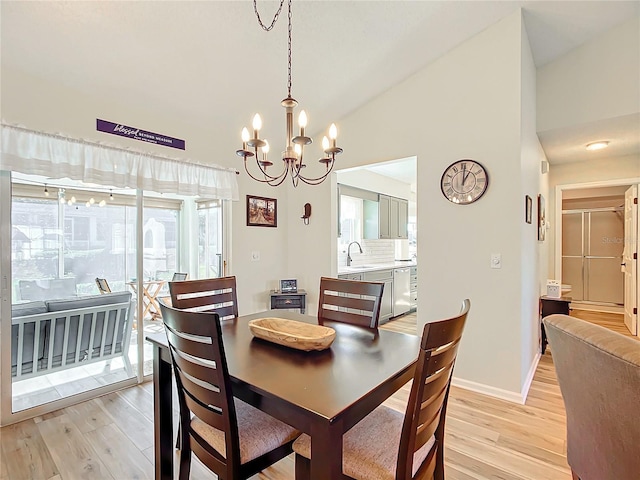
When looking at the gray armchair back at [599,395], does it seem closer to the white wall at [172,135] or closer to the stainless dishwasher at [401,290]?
the white wall at [172,135]

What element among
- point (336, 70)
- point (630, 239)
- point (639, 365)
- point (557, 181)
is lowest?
point (639, 365)

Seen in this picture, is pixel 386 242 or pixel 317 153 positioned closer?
pixel 317 153

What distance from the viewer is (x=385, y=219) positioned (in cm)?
573

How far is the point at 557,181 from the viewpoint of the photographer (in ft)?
16.2

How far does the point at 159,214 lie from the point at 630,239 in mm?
5945

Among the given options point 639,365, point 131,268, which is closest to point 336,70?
point 131,268

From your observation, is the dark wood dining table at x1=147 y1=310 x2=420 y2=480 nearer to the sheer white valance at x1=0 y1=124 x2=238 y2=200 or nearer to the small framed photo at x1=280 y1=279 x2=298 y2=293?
the sheer white valance at x1=0 y1=124 x2=238 y2=200

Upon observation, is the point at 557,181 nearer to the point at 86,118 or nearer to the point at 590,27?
the point at 590,27

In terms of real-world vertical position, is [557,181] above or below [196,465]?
above

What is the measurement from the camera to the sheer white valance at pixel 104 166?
2221 mm

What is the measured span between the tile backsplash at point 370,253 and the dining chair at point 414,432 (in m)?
3.84

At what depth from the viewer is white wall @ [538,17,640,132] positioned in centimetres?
300

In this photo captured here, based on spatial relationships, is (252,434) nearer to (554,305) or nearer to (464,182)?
(464,182)

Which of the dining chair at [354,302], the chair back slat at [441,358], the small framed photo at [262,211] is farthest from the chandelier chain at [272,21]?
the chair back slat at [441,358]
